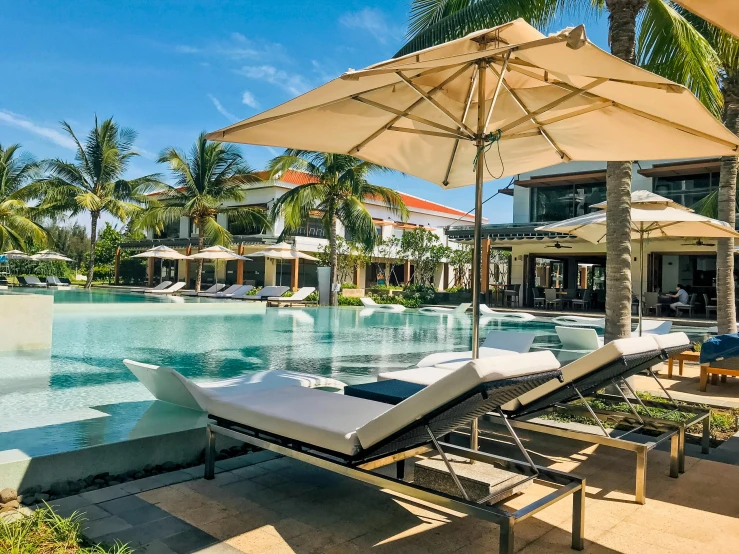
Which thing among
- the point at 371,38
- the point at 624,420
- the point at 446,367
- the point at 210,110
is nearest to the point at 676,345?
the point at 624,420

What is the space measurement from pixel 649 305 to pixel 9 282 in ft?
112

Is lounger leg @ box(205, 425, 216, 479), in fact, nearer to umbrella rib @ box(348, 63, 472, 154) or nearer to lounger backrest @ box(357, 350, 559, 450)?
lounger backrest @ box(357, 350, 559, 450)

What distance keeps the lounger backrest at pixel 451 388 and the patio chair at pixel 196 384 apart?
1.34m

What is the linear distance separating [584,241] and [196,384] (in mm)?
22147

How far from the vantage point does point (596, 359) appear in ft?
12.1

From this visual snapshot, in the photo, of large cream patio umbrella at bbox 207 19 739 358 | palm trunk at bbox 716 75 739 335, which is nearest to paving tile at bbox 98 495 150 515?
large cream patio umbrella at bbox 207 19 739 358

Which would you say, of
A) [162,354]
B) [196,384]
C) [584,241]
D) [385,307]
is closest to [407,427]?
[196,384]

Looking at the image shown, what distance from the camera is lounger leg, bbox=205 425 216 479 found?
3570mm

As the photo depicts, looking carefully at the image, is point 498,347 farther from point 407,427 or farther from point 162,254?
point 162,254

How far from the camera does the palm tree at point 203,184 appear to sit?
2873 cm

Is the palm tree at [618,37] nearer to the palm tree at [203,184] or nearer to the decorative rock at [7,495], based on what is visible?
the decorative rock at [7,495]

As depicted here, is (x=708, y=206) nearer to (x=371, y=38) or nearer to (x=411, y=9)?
(x=411, y=9)

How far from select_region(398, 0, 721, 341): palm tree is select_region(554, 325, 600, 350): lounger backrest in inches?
144

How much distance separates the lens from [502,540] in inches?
95.6
